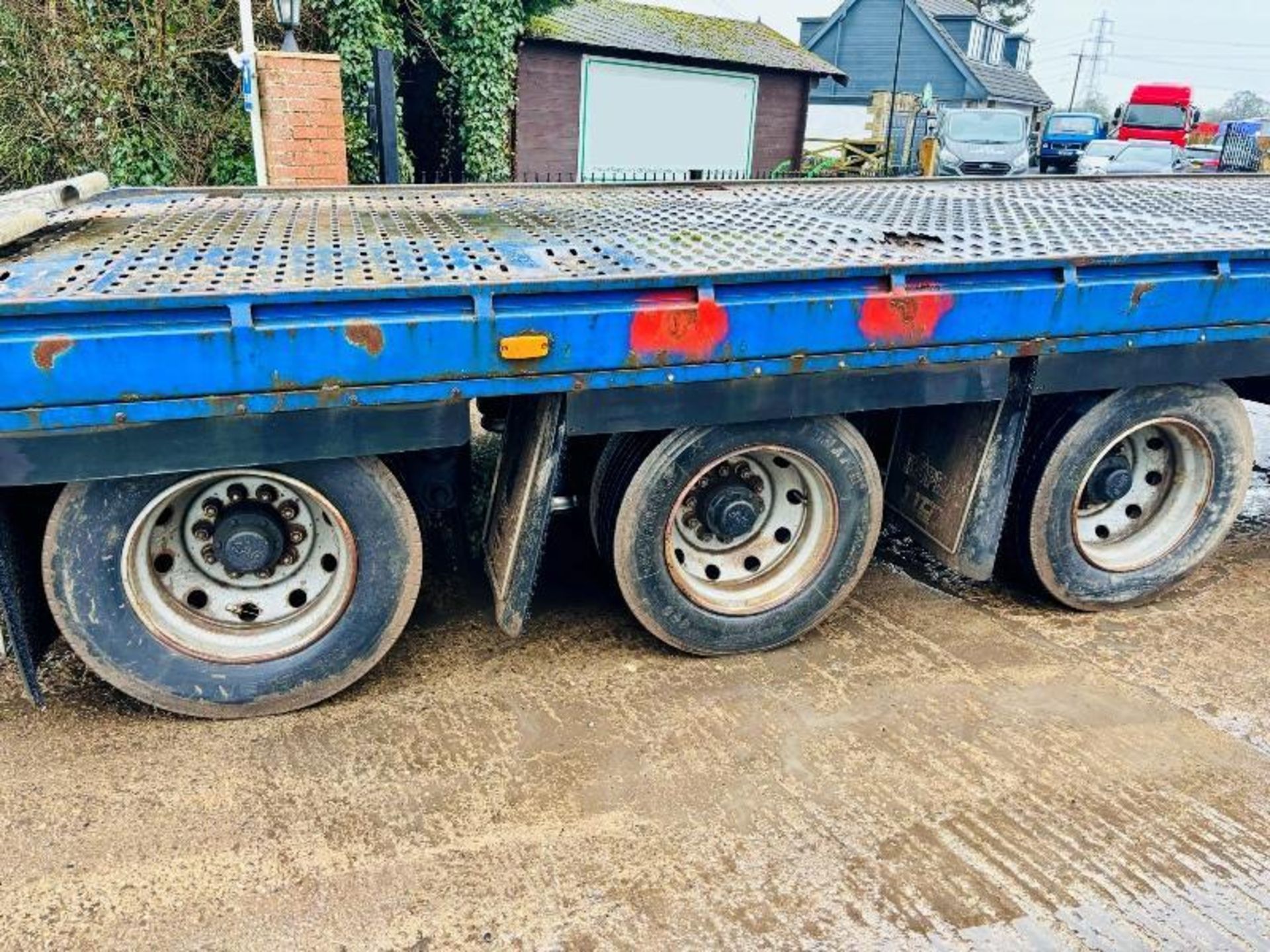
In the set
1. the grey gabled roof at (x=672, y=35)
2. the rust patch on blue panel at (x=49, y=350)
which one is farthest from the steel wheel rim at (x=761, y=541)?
the grey gabled roof at (x=672, y=35)

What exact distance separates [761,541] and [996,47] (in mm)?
46676

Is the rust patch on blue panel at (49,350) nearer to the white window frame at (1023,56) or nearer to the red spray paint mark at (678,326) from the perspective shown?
the red spray paint mark at (678,326)

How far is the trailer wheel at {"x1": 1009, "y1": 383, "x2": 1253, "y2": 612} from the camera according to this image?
4.30 metres

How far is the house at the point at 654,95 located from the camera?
15.8 metres

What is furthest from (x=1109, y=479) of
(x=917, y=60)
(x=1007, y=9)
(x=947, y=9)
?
(x=1007, y=9)

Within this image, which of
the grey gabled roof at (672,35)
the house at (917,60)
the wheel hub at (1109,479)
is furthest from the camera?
the house at (917,60)

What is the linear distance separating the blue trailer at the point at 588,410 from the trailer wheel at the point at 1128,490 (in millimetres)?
14

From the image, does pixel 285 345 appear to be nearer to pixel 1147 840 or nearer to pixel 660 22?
pixel 1147 840

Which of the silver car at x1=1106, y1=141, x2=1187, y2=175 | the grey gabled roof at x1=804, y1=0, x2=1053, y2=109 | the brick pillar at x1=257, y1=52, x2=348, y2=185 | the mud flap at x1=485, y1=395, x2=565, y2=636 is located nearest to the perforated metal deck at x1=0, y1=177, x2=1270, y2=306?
the mud flap at x1=485, y1=395, x2=565, y2=636

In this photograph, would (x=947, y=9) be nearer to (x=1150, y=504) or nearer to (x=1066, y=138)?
(x=1066, y=138)

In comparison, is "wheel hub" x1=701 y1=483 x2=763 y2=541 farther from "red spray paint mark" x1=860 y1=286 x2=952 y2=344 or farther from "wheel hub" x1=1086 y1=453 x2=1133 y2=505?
"wheel hub" x1=1086 y1=453 x2=1133 y2=505

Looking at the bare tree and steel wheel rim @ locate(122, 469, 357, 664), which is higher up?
the bare tree

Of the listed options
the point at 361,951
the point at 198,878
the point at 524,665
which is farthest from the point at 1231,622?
the point at 198,878

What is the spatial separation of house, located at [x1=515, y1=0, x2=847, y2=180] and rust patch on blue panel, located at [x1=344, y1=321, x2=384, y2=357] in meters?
12.7
